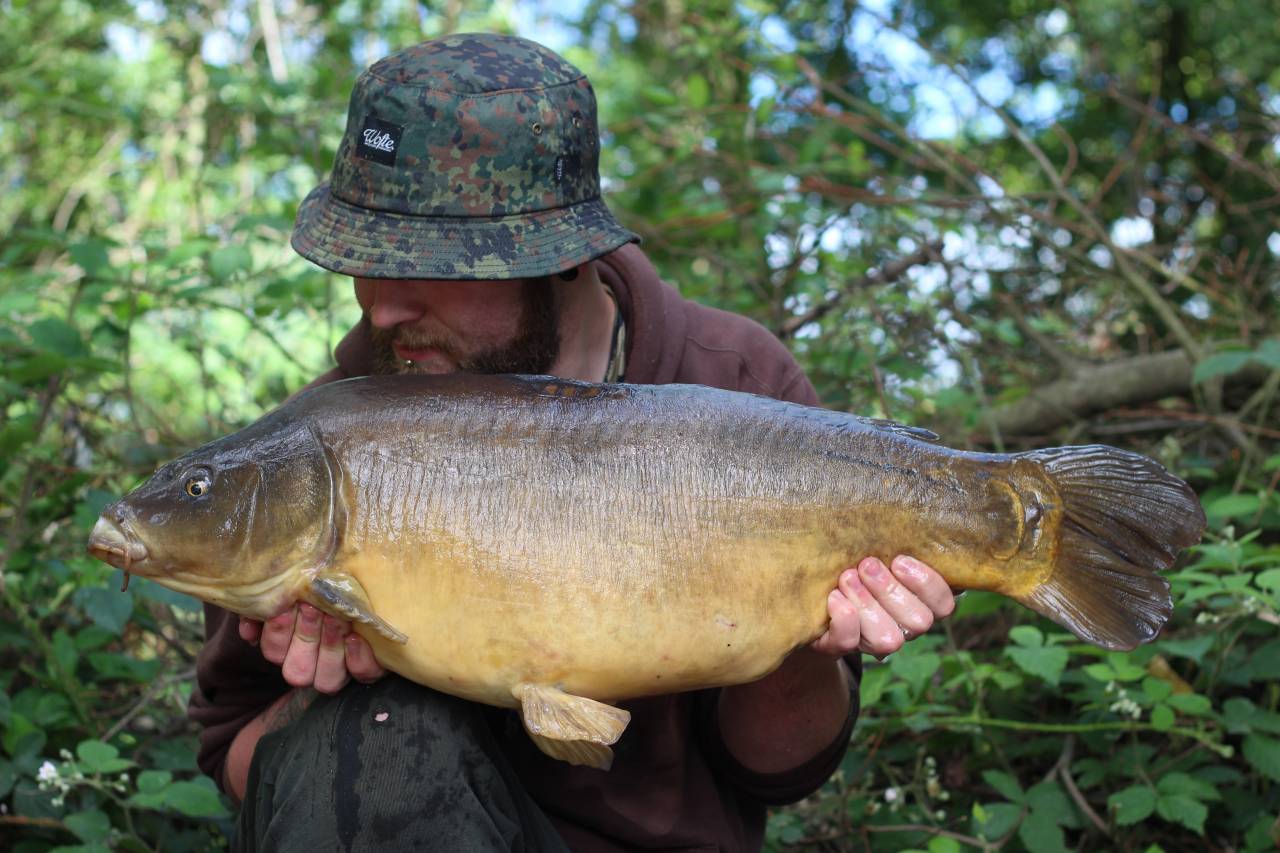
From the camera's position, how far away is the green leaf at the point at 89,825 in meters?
2.36

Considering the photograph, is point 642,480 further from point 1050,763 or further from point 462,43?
point 1050,763

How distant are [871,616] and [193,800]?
134cm

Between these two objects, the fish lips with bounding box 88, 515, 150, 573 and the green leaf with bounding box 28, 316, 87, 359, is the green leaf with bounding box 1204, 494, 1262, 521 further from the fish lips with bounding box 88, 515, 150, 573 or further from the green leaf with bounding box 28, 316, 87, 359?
the green leaf with bounding box 28, 316, 87, 359

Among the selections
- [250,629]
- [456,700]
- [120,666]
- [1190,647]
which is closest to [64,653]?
[120,666]

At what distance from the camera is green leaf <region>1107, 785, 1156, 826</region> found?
241cm

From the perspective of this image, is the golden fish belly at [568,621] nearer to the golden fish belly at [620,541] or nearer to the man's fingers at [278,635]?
the golden fish belly at [620,541]

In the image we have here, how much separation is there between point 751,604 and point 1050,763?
1604 mm

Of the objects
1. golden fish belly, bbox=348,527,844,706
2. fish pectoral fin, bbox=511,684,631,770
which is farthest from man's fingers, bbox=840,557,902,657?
fish pectoral fin, bbox=511,684,631,770

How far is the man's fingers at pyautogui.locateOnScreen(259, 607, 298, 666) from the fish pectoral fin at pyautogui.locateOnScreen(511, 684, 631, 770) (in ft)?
1.08

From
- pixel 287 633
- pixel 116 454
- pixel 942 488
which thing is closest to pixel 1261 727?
pixel 942 488

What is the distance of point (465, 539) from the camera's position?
1659 mm

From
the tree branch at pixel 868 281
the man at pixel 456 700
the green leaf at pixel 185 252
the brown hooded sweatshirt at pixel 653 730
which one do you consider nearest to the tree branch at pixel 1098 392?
the tree branch at pixel 868 281

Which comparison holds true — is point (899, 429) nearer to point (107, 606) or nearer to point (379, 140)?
point (379, 140)

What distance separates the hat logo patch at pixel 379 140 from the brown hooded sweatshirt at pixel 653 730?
0.36m
